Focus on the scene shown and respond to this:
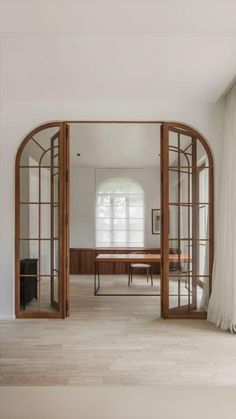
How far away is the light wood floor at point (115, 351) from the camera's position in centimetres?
259

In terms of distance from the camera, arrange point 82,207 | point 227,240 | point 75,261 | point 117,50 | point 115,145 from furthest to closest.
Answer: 1. point 82,207
2. point 75,261
3. point 115,145
4. point 227,240
5. point 117,50

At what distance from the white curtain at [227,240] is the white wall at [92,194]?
5148 mm

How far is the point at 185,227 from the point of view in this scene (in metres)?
4.49

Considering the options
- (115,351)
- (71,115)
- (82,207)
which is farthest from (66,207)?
(82,207)

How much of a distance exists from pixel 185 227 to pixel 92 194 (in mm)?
5201

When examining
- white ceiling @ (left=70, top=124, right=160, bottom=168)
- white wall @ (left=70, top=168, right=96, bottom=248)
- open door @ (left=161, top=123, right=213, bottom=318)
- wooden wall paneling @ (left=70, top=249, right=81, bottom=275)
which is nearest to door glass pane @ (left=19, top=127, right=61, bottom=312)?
white ceiling @ (left=70, top=124, right=160, bottom=168)

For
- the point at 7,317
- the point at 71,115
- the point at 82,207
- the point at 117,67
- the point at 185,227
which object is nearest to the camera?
the point at 117,67

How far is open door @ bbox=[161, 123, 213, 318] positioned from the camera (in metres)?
4.33

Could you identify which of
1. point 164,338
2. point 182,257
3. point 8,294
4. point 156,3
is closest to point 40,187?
point 8,294

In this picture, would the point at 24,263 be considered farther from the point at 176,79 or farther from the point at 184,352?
the point at 176,79

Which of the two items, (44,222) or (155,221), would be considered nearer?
(44,222)

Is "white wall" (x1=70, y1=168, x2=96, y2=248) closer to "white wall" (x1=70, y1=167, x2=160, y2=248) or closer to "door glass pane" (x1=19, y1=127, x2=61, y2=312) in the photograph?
"white wall" (x1=70, y1=167, x2=160, y2=248)

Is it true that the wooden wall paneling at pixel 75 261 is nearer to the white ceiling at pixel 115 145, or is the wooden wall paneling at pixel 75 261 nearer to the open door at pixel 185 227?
the white ceiling at pixel 115 145

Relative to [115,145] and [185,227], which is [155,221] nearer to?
[115,145]
